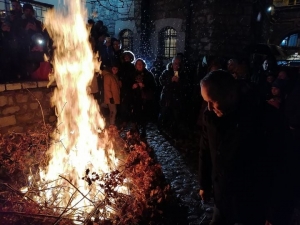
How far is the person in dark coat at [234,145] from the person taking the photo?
2357mm

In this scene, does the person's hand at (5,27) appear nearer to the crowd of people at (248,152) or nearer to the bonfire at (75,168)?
the bonfire at (75,168)

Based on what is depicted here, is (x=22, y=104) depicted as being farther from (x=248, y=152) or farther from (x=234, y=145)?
(x=248, y=152)

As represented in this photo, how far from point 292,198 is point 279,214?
8.7 inches

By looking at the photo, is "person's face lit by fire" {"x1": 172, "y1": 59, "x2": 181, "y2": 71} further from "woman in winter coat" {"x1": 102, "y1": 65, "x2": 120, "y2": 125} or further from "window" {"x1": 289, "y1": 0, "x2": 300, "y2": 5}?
"window" {"x1": 289, "y1": 0, "x2": 300, "y2": 5}

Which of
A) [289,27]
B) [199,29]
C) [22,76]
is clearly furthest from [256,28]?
[289,27]

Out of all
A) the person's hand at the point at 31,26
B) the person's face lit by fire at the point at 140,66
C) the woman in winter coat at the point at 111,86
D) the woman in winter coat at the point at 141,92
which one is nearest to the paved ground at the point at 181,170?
the woman in winter coat at the point at 141,92

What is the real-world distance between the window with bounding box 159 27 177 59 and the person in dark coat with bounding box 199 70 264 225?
11793 mm

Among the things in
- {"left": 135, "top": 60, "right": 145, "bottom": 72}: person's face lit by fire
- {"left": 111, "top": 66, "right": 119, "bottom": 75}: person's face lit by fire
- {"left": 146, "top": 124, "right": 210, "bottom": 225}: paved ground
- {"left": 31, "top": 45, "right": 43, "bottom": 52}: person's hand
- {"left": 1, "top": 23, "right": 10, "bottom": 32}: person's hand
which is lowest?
{"left": 146, "top": 124, "right": 210, "bottom": 225}: paved ground

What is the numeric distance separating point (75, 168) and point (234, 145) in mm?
2936

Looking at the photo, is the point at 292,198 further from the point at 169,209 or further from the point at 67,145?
the point at 67,145

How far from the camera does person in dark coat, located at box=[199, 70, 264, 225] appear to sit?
2357mm

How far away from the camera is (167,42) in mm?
14109

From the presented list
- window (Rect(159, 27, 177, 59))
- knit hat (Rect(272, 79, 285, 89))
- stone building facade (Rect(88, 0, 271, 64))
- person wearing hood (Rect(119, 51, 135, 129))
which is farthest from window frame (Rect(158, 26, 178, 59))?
person wearing hood (Rect(119, 51, 135, 129))

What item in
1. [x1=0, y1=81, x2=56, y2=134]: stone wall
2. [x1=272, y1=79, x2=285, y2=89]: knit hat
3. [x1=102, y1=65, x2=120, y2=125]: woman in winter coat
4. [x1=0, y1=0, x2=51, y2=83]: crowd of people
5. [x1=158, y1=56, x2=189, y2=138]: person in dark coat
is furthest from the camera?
[x1=272, y1=79, x2=285, y2=89]: knit hat
